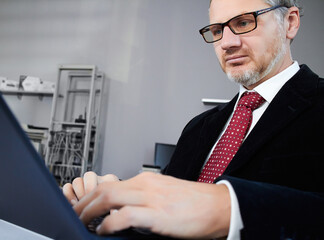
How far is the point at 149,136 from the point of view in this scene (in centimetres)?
392

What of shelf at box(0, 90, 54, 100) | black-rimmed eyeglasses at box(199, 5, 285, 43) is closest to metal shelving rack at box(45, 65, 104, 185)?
shelf at box(0, 90, 54, 100)

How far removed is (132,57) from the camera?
4.13 metres

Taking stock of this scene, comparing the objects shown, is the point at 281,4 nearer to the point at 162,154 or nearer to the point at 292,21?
the point at 292,21

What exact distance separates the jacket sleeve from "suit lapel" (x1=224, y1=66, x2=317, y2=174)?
0.28m

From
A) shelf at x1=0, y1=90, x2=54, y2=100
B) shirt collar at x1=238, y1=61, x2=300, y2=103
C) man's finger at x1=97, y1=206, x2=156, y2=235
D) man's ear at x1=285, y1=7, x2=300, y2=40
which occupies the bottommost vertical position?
shelf at x1=0, y1=90, x2=54, y2=100

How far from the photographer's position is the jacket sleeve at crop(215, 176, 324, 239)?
0.31 metres

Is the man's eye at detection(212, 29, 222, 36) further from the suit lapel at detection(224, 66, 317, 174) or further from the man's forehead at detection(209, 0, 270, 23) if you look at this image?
the suit lapel at detection(224, 66, 317, 174)

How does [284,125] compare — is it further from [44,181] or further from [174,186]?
[44,181]

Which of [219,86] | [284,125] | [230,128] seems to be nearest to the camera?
[284,125]

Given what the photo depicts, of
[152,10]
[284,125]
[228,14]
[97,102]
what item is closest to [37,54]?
[97,102]

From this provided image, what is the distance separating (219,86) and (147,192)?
12.1ft

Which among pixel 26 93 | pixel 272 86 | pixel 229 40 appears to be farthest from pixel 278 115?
pixel 26 93

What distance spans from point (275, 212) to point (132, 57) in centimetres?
397

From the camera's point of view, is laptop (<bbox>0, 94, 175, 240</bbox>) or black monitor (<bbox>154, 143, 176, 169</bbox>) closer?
laptop (<bbox>0, 94, 175, 240</bbox>)
